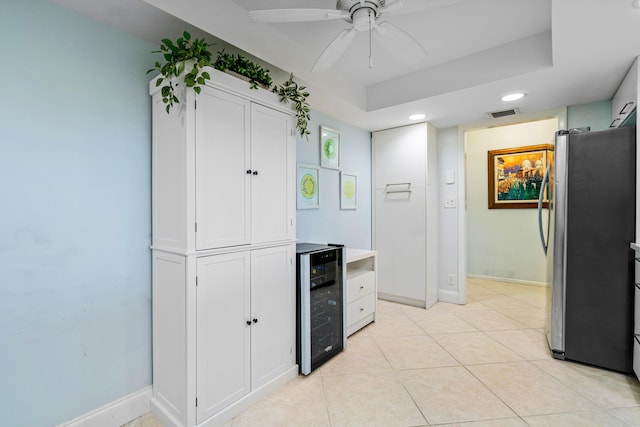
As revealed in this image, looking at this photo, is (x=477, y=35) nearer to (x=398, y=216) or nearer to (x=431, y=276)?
(x=398, y=216)

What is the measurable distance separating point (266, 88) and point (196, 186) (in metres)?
0.82

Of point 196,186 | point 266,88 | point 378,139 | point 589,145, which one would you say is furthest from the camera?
point 378,139

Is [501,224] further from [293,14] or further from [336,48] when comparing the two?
[293,14]

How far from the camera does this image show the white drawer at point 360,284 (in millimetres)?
2709

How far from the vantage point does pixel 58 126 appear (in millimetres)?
1447

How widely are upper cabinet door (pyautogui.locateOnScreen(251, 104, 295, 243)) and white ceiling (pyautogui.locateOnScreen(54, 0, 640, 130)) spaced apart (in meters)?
0.49

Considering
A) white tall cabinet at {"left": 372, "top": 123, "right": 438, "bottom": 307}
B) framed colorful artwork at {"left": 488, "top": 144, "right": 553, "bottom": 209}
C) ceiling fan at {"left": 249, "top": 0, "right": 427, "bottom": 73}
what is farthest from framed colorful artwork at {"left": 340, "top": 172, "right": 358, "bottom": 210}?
framed colorful artwork at {"left": 488, "top": 144, "right": 553, "bottom": 209}

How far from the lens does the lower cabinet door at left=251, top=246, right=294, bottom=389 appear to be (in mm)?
1831

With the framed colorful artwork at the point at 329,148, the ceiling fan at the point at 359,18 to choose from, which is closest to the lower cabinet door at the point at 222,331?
the ceiling fan at the point at 359,18

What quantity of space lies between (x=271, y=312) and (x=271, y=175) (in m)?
0.89

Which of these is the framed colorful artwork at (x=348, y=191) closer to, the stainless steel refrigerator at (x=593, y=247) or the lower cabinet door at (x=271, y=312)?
the lower cabinet door at (x=271, y=312)

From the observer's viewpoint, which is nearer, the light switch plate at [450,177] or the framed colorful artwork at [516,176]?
the light switch plate at [450,177]

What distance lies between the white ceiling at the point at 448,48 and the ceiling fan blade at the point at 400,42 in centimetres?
8

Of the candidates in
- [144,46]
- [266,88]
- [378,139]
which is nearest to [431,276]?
[378,139]
